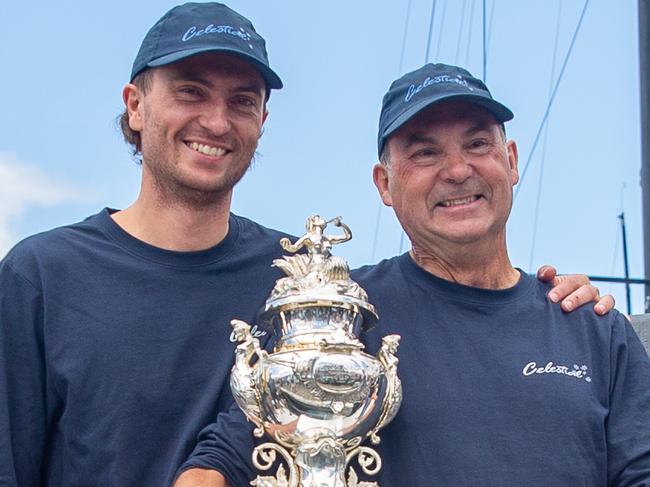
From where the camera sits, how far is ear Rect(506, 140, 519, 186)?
3588 millimetres

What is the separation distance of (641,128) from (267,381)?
13.5ft

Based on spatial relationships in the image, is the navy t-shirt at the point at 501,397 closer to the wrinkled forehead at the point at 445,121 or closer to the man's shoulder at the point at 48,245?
the wrinkled forehead at the point at 445,121

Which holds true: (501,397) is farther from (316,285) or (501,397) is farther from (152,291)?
(152,291)

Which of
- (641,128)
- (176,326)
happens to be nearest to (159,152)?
(176,326)

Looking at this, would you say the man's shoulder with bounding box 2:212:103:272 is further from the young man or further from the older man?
the older man

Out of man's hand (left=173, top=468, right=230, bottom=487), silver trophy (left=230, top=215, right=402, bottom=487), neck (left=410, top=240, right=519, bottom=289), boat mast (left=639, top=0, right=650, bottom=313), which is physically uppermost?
boat mast (left=639, top=0, right=650, bottom=313)

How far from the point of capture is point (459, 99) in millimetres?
3381

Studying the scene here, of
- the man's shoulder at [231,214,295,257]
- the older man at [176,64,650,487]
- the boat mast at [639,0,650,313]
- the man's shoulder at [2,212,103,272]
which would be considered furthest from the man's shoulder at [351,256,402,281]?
the boat mast at [639,0,650,313]

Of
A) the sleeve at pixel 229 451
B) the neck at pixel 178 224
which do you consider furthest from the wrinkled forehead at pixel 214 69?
the sleeve at pixel 229 451

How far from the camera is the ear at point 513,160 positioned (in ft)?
A: 11.8

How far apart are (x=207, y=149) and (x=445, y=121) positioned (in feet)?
2.31

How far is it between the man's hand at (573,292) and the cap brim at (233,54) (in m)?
1.02

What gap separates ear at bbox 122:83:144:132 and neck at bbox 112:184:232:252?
9.8 inches

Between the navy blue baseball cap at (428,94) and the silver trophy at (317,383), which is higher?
the navy blue baseball cap at (428,94)
